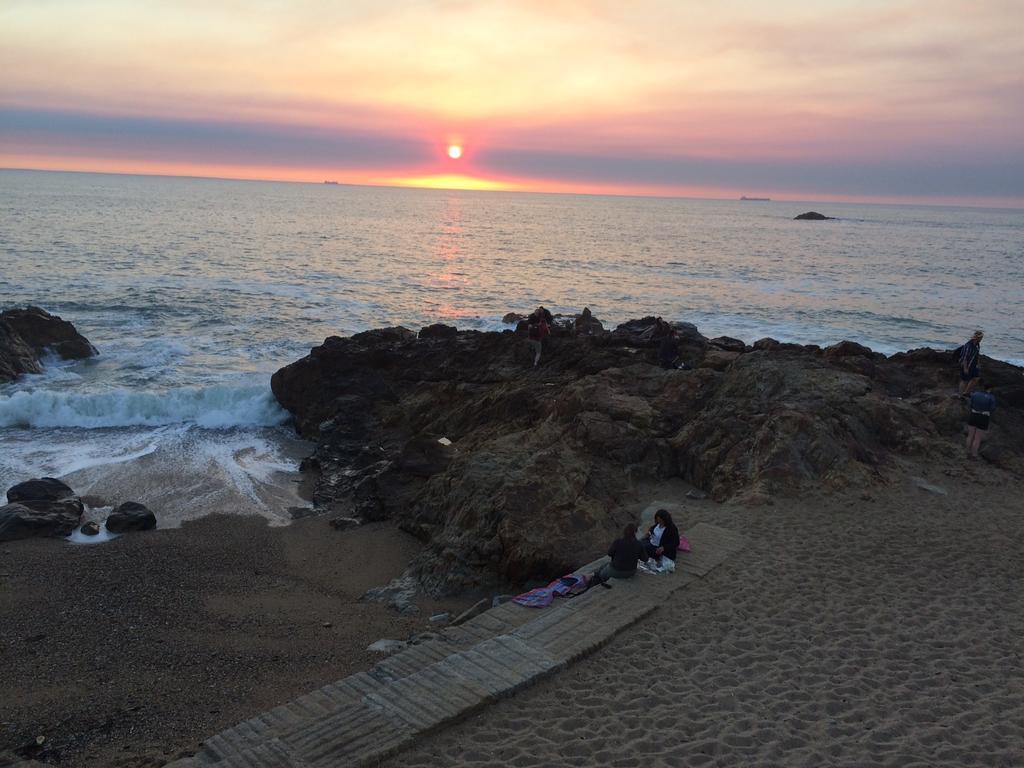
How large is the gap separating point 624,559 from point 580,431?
452cm

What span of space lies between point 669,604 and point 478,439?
724 centimetres

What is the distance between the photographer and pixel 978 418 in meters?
13.6

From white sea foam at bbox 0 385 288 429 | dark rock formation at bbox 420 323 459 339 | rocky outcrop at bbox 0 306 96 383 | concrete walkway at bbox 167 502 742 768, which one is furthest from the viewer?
rocky outcrop at bbox 0 306 96 383

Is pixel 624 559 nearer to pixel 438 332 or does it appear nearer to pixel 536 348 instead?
pixel 536 348

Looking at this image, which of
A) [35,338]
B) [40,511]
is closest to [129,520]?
[40,511]

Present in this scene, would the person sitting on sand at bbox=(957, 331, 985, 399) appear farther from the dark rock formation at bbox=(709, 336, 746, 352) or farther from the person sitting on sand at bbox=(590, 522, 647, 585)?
the person sitting on sand at bbox=(590, 522, 647, 585)

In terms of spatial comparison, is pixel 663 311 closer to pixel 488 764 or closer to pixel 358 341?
pixel 358 341

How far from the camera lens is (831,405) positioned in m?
14.2

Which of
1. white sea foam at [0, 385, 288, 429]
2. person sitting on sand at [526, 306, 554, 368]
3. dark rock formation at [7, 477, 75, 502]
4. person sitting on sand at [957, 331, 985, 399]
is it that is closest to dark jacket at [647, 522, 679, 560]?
person sitting on sand at [957, 331, 985, 399]

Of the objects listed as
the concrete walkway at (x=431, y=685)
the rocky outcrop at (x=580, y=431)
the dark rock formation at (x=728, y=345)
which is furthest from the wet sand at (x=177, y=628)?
the dark rock formation at (x=728, y=345)

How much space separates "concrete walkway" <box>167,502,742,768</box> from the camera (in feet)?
21.9

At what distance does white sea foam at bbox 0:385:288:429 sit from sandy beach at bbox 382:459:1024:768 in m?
14.1

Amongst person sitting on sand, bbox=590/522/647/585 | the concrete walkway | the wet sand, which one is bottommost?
the wet sand

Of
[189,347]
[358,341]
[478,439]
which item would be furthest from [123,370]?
[478,439]
